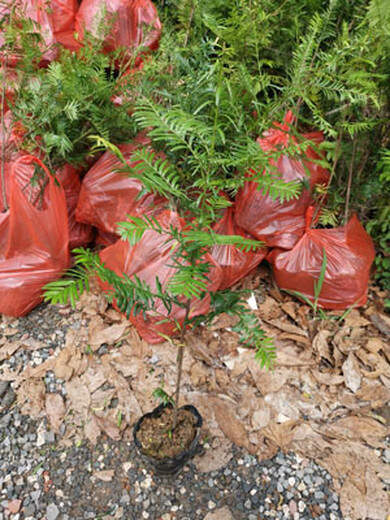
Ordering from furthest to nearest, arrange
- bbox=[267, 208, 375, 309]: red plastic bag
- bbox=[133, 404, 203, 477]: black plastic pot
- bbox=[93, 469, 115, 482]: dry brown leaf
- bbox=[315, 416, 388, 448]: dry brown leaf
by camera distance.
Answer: bbox=[267, 208, 375, 309]: red plastic bag, bbox=[315, 416, 388, 448]: dry brown leaf, bbox=[93, 469, 115, 482]: dry brown leaf, bbox=[133, 404, 203, 477]: black plastic pot

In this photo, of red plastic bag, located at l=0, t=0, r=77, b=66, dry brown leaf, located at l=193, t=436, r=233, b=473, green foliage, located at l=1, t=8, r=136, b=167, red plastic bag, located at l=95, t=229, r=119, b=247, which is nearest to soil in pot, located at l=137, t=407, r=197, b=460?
dry brown leaf, located at l=193, t=436, r=233, b=473

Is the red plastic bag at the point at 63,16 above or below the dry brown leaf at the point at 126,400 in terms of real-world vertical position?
above

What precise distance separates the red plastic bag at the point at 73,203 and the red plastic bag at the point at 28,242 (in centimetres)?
23

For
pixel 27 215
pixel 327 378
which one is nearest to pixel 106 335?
pixel 27 215

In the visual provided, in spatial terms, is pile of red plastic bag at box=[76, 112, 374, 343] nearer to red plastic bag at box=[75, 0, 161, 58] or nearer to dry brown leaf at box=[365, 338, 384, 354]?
dry brown leaf at box=[365, 338, 384, 354]

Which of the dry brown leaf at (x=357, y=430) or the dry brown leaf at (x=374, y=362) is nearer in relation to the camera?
the dry brown leaf at (x=357, y=430)

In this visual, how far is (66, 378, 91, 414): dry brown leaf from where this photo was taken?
159cm

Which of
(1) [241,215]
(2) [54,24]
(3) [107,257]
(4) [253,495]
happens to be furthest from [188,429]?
(2) [54,24]

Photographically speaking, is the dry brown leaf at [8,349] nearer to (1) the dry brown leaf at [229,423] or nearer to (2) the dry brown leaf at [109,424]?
(2) the dry brown leaf at [109,424]

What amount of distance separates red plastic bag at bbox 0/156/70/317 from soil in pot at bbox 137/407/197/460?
82cm

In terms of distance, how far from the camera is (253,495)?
4.50 ft

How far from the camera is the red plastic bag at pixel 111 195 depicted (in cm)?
188

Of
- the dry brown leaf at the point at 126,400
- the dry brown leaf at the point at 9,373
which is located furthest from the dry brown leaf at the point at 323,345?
the dry brown leaf at the point at 9,373

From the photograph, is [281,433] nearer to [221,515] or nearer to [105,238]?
[221,515]
